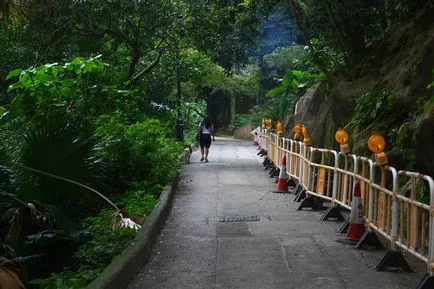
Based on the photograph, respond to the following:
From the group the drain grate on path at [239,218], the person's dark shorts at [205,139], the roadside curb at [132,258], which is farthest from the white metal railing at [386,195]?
the person's dark shorts at [205,139]

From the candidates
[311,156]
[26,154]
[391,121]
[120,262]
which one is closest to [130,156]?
[311,156]

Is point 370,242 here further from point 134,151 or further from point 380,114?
point 134,151

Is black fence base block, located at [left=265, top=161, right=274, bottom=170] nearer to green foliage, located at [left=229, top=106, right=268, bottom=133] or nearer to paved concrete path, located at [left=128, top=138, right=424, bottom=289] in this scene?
paved concrete path, located at [left=128, top=138, right=424, bottom=289]

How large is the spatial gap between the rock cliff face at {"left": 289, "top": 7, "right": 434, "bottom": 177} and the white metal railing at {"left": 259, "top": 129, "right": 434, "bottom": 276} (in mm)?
477

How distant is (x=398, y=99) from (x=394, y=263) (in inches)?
179

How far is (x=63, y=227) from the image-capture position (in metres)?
7.09

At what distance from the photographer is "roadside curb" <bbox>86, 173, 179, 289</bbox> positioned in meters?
5.45

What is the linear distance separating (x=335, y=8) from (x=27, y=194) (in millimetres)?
8708

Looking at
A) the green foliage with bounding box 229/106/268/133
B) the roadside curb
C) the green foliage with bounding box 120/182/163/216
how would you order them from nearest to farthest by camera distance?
the roadside curb, the green foliage with bounding box 120/182/163/216, the green foliage with bounding box 229/106/268/133

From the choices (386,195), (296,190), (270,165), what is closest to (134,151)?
(296,190)

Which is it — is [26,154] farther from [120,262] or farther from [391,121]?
[391,121]

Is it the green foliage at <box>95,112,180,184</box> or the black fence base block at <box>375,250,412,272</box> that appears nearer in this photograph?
the black fence base block at <box>375,250,412,272</box>

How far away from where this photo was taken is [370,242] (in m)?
7.60

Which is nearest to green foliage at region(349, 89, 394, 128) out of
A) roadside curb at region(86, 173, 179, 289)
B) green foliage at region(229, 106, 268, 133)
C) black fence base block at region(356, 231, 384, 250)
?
black fence base block at region(356, 231, 384, 250)
